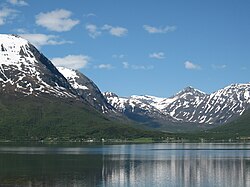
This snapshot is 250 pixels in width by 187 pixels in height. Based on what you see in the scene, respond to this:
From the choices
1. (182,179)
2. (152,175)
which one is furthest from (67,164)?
(182,179)

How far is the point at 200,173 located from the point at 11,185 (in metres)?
43.3

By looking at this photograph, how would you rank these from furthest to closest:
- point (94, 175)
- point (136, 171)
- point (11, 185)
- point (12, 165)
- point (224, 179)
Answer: point (12, 165) < point (136, 171) < point (94, 175) < point (224, 179) < point (11, 185)

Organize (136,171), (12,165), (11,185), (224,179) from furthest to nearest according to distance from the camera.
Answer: (12,165) < (136,171) < (224,179) < (11,185)

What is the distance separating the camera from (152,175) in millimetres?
108000

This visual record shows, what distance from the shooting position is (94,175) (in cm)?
10788

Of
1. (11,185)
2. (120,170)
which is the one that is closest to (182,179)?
(120,170)

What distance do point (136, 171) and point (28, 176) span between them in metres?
26.8

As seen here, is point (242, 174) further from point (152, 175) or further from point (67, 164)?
point (67, 164)

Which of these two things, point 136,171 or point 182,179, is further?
point 136,171

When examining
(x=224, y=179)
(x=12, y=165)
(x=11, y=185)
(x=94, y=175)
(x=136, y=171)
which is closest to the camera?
(x=11, y=185)

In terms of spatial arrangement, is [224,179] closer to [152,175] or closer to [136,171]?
[152,175]

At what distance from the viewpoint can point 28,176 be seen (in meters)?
103

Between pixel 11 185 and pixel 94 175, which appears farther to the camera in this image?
pixel 94 175

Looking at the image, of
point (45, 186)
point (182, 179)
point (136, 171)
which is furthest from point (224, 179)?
point (45, 186)
